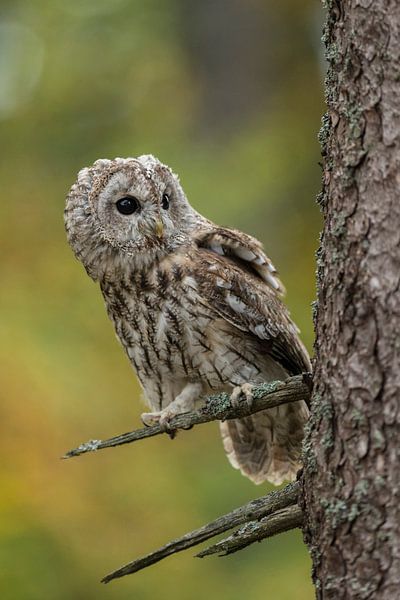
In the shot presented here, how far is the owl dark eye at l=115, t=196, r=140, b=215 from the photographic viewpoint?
3.78 m

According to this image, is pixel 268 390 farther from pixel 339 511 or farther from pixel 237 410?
pixel 339 511

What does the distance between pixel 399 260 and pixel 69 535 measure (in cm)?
302

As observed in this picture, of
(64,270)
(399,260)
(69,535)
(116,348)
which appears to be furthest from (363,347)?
(64,270)

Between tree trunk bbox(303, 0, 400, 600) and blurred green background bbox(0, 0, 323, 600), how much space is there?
2.62 m

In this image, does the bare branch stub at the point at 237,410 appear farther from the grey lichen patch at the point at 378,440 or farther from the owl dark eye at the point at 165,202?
the owl dark eye at the point at 165,202

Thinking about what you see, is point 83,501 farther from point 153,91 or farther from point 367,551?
point 153,91

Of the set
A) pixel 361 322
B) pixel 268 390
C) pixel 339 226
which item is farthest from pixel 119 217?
pixel 361 322

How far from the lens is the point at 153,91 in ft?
25.4

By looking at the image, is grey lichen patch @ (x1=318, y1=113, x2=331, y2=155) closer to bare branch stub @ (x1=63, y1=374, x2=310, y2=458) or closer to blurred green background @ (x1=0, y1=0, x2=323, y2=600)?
bare branch stub @ (x1=63, y1=374, x2=310, y2=458)

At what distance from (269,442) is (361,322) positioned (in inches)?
70.3

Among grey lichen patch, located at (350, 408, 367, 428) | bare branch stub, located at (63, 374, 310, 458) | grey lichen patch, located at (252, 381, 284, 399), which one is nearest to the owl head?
Result: bare branch stub, located at (63, 374, 310, 458)

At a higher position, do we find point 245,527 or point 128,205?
point 128,205

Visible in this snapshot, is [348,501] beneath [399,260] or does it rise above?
beneath

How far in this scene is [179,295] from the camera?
12.0ft
